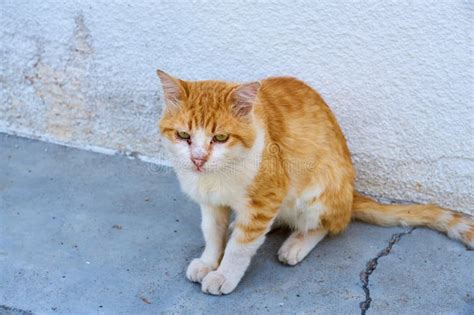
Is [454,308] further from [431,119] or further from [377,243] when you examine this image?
[431,119]

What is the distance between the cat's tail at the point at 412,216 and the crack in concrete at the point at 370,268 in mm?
69

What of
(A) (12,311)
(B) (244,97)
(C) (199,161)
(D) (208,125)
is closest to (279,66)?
(B) (244,97)

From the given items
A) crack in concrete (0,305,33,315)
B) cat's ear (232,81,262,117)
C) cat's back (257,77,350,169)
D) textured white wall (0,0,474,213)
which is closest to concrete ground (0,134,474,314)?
crack in concrete (0,305,33,315)

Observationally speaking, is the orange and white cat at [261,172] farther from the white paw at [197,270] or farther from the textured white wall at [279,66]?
the textured white wall at [279,66]

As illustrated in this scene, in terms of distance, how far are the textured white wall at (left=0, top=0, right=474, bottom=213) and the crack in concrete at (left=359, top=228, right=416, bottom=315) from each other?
292 millimetres

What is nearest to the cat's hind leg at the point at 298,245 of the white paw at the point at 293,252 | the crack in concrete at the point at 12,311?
the white paw at the point at 293,252

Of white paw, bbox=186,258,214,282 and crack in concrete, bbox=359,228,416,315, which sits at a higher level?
crack in concrete, bbox=359,228,416,315

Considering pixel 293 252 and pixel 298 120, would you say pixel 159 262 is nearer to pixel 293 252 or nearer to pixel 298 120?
pixel 293 252

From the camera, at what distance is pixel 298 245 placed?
9.32 feet

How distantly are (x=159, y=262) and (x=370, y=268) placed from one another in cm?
93

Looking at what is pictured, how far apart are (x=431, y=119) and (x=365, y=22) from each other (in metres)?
0.56

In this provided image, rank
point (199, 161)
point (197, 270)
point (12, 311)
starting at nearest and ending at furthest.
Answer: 1. point (199, 161)
2. point (12, 311)
3. point (197, 270)

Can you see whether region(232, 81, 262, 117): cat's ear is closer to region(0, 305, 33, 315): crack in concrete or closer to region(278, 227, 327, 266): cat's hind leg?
region(278, 227, 327, 266): cat's hind leg

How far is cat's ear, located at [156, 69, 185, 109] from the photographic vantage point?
97.0 inches
